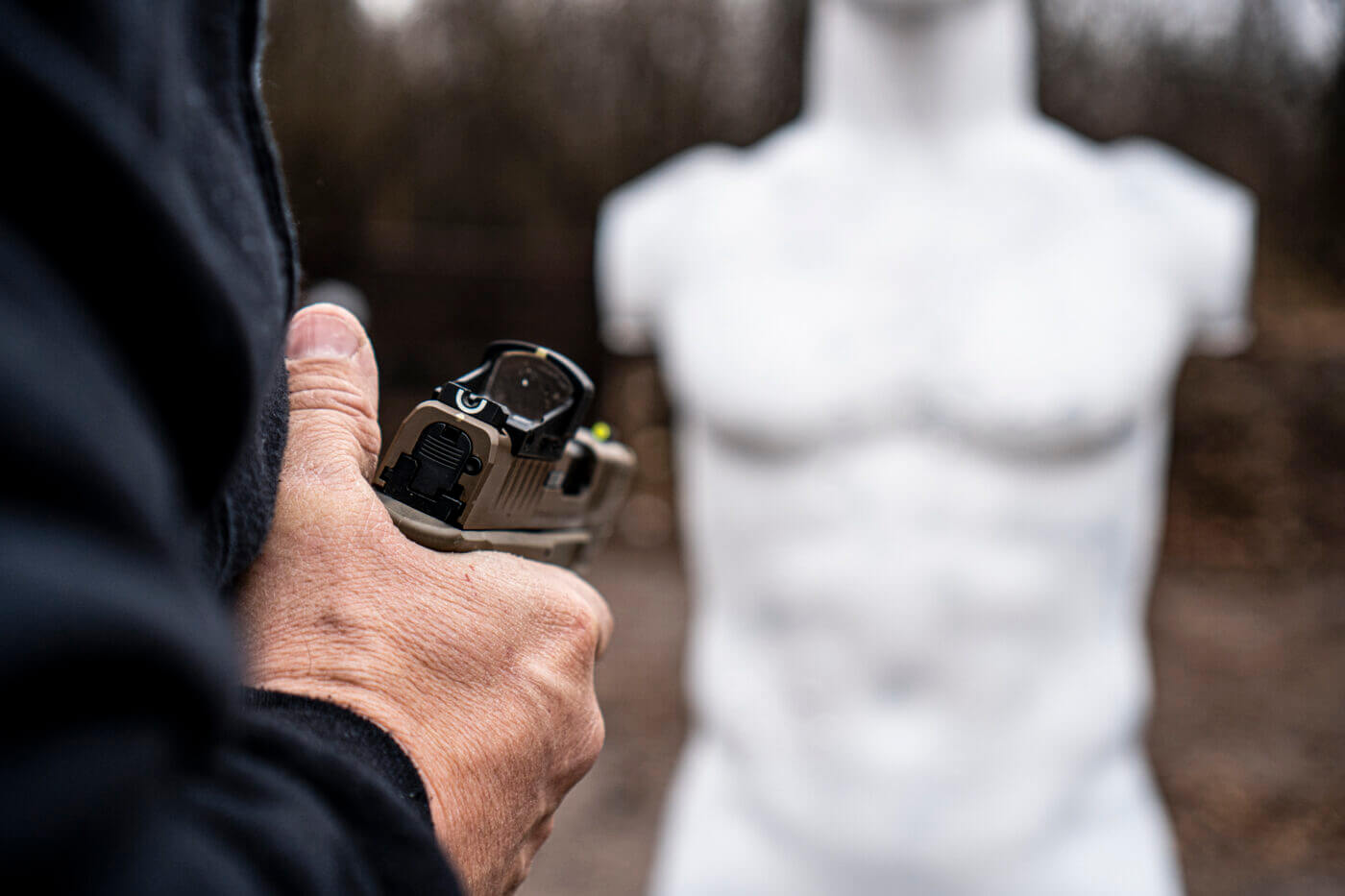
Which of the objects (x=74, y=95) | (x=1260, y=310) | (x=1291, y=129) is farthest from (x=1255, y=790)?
(x=74, y=95)

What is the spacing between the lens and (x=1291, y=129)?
159 inches

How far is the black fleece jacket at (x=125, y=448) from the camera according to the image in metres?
0.17

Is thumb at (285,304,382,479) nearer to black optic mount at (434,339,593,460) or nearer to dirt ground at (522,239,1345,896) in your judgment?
black optic mount at (434,339,593,460)

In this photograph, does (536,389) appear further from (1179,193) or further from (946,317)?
(1179,193)

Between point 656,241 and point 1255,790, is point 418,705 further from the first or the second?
point 1255,790

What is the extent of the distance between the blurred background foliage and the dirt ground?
0.01 metres

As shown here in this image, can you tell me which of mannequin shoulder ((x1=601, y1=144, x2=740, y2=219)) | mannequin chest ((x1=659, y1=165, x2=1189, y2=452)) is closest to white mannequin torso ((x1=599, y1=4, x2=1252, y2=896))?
mannequin chest ((x1=659, y1=165, x2=1189, y2=452))

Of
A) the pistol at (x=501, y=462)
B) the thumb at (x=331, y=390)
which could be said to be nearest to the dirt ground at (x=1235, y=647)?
the pistol at (x=501, y=462)

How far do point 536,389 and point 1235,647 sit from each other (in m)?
3.88

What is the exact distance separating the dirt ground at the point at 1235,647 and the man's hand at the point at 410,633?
2247mm

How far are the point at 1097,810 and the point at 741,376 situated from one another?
1.87ft

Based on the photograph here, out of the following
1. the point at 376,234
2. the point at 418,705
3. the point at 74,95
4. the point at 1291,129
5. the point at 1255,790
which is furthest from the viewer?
the point at 376,234

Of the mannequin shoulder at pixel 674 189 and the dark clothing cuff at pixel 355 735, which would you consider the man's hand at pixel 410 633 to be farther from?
the mannequin shoulder at pixel 674 189

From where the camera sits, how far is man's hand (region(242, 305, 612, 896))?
36 centimetres
